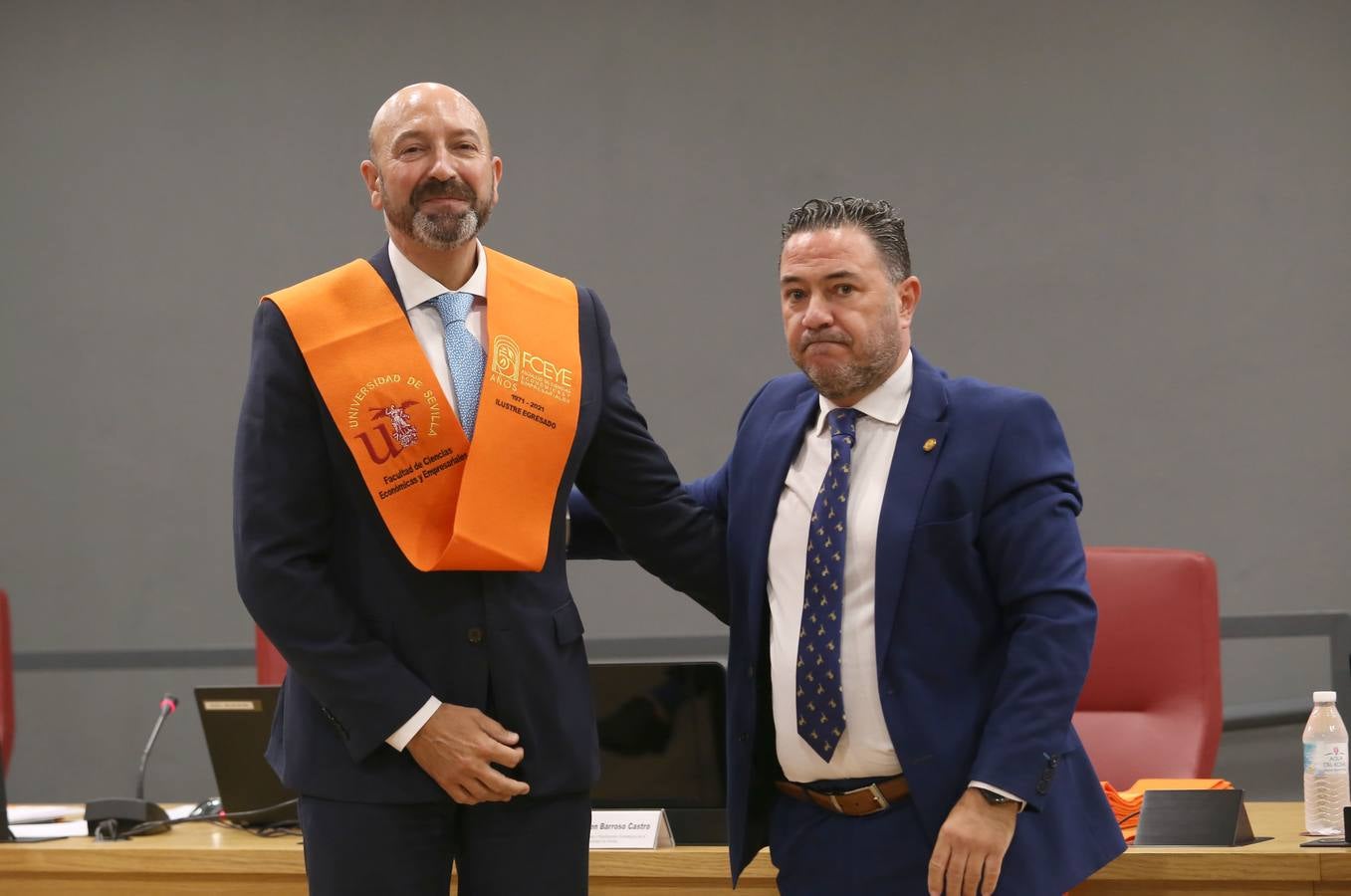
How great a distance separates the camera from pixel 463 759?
1.69 metres

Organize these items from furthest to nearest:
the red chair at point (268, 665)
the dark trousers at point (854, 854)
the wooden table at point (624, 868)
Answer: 1. the red chair at point (268, 665)
2. the wooden table at point (624, 868)
3. the dark trousers at point (854, 854)

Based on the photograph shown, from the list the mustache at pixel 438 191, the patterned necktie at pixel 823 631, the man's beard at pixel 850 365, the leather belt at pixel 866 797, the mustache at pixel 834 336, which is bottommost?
the leather belt at pixel 866 797

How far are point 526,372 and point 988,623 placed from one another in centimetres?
67

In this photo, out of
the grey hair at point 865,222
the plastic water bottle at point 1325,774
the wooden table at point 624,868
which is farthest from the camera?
the plastic water bottle at point 1325,774

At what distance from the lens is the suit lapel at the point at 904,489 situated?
180cm

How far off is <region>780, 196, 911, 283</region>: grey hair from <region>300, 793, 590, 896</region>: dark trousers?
818 mm

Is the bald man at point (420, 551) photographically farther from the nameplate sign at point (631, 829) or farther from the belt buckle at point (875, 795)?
the nameplate sign at point (631, 829)

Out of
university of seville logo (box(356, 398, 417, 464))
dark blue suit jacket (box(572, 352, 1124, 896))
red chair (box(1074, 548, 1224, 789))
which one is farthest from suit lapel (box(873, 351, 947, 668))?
red chair (box(1074, 548, 1224, 789))

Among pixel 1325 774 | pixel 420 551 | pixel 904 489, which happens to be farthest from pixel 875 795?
pixel 1325 774

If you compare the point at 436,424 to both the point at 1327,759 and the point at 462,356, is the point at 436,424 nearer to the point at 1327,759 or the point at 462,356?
the point at 462,356

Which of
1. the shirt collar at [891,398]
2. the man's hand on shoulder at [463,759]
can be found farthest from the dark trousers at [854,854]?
the shirt collar at [891,398]

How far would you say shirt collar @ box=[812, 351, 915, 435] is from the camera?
6.31 ft

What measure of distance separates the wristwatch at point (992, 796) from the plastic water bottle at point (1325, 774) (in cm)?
90

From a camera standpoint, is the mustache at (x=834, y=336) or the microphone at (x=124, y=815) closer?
the mustache at (x=834, y=336)
